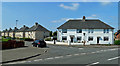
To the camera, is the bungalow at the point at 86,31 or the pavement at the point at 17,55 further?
the bungalow at the point at 86,31

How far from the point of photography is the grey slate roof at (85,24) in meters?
45.6

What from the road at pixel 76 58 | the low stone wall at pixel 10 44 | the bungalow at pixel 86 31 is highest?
the bungalow at pixel 86 31

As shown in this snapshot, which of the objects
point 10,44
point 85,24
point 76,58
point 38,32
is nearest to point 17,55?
point 76,58

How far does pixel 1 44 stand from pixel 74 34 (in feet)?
95.6

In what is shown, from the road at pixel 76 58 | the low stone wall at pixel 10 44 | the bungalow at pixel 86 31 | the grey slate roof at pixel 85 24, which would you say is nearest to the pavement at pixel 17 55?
the road at pixel 76 58

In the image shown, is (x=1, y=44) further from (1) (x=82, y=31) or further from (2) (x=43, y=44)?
(1) (x=82, y=31)

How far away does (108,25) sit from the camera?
150 feet

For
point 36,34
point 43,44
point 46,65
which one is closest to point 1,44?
point 43,44

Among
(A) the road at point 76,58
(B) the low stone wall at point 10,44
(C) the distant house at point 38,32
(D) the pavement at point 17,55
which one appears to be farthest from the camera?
(C) the distant house at point 38,32

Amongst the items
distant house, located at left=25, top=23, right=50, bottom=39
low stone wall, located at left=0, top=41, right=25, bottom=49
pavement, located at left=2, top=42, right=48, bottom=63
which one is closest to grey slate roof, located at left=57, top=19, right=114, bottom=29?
distant house, located at left=25, top=23, right=50, bottom=39

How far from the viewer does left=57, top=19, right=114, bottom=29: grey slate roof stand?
150 ft

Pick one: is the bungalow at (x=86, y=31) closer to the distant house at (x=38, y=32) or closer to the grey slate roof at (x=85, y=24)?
the grey slate roof at (x=85, y=24)

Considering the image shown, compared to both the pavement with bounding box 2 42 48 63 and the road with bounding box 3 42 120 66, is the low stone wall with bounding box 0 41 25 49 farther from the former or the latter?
the road with bounding box 3 42 120 66

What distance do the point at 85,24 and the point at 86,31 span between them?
2.88 meters
